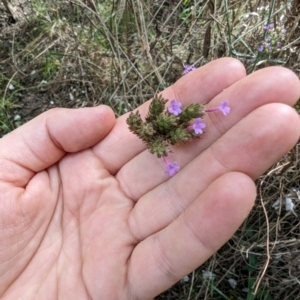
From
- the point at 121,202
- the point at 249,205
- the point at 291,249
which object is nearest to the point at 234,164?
the point at 249,205

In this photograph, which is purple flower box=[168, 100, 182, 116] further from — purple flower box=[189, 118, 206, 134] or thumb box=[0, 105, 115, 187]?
thumb box=[0, 105, 115, 187]

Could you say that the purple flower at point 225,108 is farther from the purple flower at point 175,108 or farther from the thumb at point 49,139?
the thumb at point 49,139

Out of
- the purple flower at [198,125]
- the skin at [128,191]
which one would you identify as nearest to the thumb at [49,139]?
the skin at [128,191]

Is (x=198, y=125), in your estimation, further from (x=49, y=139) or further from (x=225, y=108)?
(x=49, y=139)

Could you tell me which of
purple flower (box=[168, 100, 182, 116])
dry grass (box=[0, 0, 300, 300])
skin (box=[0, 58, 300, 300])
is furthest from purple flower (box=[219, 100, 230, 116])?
dry grass (box=[0, 0, 300, 300])

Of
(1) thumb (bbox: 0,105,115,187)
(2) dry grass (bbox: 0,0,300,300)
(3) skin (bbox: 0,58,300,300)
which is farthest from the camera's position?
(2) dry grass (bbox: 0,0,300,300)

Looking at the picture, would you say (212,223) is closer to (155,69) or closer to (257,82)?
(257,82)
